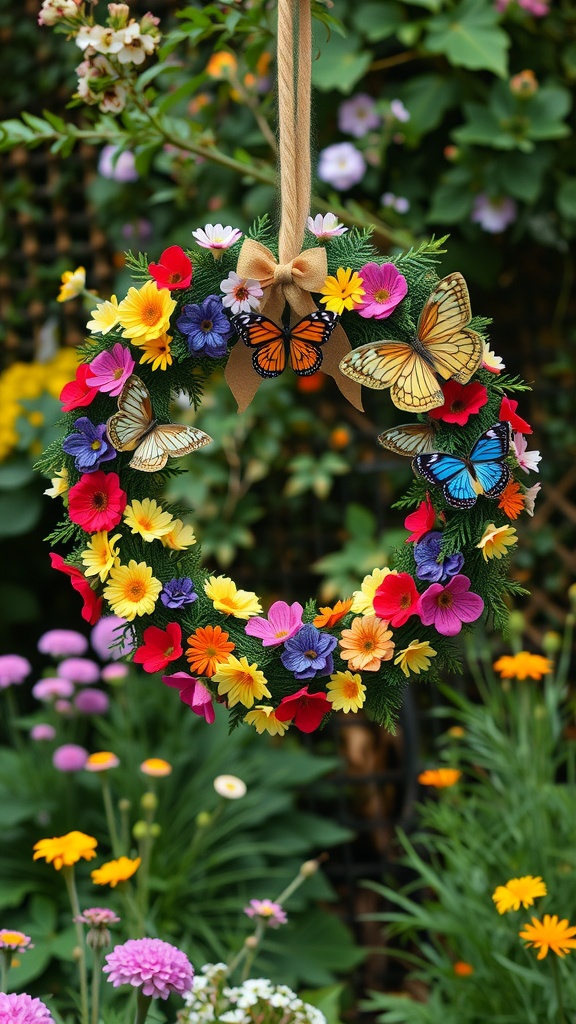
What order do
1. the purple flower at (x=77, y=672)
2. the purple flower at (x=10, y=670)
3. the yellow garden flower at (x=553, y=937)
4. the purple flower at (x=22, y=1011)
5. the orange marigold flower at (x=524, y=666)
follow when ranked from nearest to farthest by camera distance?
the purple flower at (x=22, y=1011) → the yellow garden flower at (x=553, y=937) → the orange marigold flower at (x=524, y=666) → the purple flower at (x=10, y=670) → the purple flower at (x=77, y=672)

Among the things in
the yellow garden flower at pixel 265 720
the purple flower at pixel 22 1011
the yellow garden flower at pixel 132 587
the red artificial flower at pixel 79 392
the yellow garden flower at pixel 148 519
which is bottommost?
the purple flower at pixel 22 1011

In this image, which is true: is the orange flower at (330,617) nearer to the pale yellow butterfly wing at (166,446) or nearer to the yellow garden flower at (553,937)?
the pale yellow butterfly wing at (166,446)

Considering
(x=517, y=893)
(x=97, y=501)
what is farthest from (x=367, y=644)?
(x=517, y=893)

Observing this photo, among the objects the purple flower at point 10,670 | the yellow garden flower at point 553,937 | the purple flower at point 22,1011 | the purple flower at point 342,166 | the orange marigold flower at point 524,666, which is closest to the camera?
the purple flower at point 22,1011

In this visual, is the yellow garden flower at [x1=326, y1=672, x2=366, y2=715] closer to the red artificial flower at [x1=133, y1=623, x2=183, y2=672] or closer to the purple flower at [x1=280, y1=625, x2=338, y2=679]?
the purple flower at [x1=280, y1=625, x2=338, y2=679]

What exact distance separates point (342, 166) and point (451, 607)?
4.98 ft

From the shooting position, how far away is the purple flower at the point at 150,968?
2.65ft

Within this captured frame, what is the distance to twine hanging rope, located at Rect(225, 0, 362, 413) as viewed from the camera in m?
Answer: 0.84

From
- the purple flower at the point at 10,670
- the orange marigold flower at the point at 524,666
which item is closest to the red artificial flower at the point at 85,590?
the orange marigold flower at the point at 524,666

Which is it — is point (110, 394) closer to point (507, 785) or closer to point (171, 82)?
point (507, 785)

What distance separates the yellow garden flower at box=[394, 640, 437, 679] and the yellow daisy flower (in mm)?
336

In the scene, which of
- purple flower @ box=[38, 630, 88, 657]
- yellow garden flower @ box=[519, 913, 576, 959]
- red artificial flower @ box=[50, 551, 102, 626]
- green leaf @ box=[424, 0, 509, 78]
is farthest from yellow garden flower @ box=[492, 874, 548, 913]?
green leaf @ box=[424, 0, 509, 78]

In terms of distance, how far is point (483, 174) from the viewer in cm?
206

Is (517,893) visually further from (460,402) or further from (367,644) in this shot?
(460,402)
